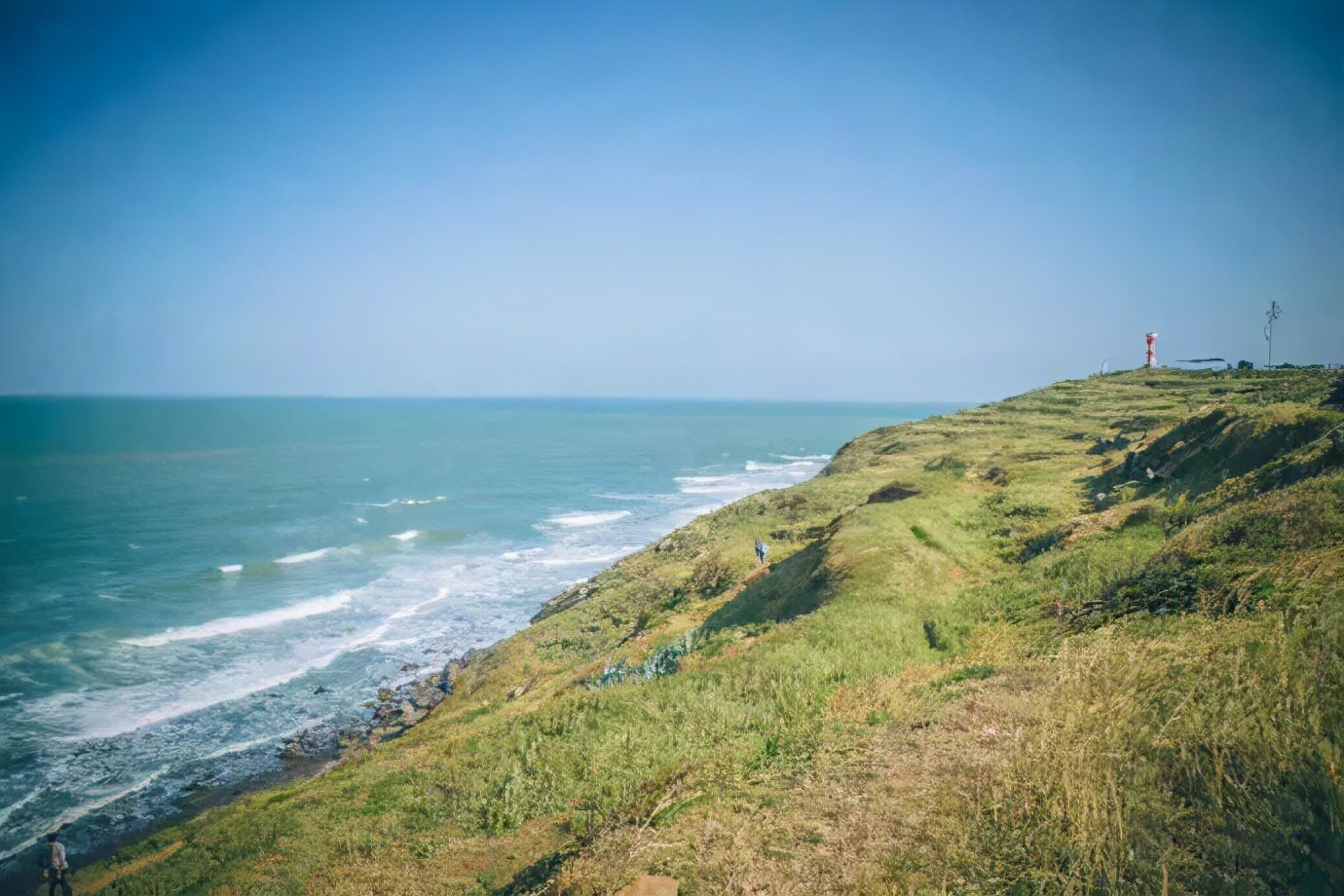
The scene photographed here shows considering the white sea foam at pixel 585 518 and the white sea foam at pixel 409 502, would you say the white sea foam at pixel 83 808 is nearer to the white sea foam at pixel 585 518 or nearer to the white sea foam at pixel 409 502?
the white sea foam at pixel 585 518

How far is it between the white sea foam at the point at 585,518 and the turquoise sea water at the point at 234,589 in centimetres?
50

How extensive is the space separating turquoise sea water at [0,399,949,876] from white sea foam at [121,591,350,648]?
21 centimetres

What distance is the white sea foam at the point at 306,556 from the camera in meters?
58.8

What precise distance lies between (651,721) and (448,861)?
166 inches

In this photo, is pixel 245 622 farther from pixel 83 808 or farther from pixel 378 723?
pixel 83 808

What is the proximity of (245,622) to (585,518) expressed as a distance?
3954 centimetres

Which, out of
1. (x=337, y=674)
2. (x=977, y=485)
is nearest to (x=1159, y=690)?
(x=977, y=485)

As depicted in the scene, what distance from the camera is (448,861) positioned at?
955 centimetres

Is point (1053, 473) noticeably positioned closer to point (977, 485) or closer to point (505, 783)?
point (977, 485)

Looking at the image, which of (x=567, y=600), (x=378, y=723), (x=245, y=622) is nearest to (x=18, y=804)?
(x=378, y=723)

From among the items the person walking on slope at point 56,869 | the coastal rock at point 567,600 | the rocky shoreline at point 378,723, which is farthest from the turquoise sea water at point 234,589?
the person walking on slope at point 56,869

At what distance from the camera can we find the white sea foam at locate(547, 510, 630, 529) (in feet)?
249

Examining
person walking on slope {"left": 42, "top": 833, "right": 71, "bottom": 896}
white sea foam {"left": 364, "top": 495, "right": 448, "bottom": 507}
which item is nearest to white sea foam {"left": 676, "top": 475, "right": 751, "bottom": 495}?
white sea foam {"left": 364, "top": 495, "right": 448, "bottom": 507}

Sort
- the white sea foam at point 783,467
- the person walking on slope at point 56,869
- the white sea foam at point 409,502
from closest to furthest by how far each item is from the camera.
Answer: the person walking on slope at point 56,869 → the white sea foam at point 409,502 → the white sea foam at point 783,467
